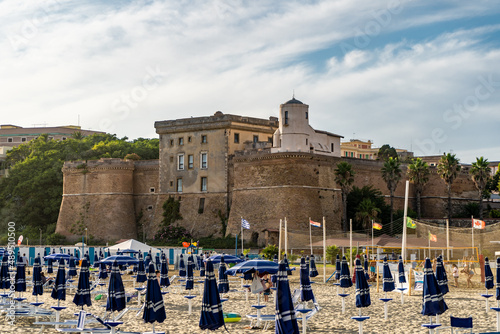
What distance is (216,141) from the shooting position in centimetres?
6462

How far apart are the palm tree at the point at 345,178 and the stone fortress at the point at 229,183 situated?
1.46m

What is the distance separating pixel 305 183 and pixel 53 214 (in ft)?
102

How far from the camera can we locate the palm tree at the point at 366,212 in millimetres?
58719

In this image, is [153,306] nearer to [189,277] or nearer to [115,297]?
[115,297]

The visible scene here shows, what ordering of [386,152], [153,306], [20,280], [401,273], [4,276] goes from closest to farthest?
[153,306], [20,280], [4,276], [401,273], [386,152]

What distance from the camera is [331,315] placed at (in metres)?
23.0

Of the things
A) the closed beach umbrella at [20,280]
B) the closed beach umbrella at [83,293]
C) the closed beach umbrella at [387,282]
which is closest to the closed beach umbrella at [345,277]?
the closed beach umbrella at [387,282]

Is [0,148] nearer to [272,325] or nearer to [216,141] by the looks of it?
[216,141]

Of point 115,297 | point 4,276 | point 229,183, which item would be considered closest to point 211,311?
point 115,297

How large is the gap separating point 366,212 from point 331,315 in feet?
120

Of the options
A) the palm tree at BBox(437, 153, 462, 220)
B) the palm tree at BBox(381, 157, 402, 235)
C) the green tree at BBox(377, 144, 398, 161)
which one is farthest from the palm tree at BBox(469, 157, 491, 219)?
Result: the green tree at BBox(377, 144, 398, 161)

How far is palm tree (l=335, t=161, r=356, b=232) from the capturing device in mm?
59156

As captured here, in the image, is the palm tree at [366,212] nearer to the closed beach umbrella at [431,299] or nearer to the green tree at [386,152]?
the green tree at [386,152]

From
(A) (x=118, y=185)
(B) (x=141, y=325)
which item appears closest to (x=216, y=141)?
(A) (x=118, y=185)
